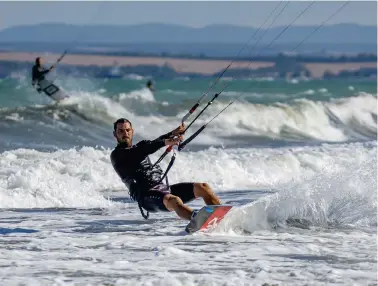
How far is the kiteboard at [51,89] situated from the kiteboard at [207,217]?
18655 mm

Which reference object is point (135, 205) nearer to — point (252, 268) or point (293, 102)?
point (252, 268)

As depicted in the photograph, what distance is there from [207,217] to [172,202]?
37 centimetres

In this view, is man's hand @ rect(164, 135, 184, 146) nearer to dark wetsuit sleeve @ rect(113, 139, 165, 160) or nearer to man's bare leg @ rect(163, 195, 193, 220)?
dark wetsuit sleeve @ rect(113, 139, 165, 160)

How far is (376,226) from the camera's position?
10.6 meters

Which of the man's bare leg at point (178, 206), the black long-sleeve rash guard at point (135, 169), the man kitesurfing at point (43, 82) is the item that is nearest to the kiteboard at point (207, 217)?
the man's bare leg at point (178, 206)

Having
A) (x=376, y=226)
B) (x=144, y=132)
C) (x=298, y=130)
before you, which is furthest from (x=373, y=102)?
(x=376, y=226)

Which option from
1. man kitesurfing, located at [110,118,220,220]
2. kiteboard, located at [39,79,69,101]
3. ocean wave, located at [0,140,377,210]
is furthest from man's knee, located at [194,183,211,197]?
kiteboard, located at [39,79,69,101]

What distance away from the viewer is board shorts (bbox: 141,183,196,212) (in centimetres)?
973

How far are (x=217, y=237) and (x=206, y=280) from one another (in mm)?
1886

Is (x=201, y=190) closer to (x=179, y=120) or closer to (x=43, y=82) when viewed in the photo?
(x=43, y=82)

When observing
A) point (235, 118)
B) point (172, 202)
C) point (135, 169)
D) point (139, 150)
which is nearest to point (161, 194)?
point (172, 202)

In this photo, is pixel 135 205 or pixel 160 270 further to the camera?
pixel 135 205

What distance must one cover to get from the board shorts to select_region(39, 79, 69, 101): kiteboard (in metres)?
18.4

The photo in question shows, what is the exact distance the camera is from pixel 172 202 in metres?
9.62
